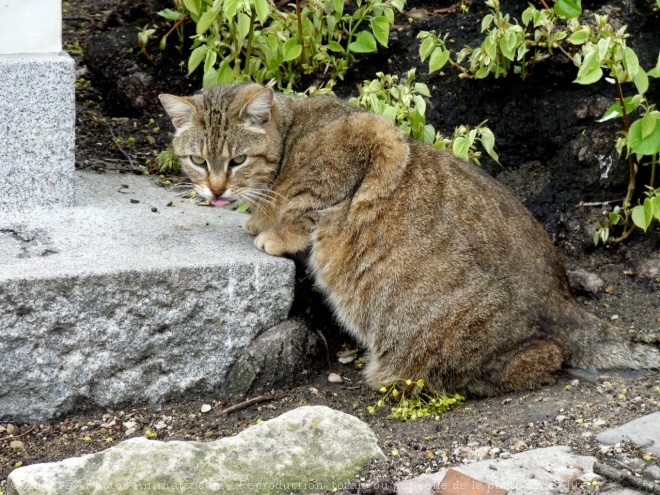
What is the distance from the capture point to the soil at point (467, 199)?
12.9ft

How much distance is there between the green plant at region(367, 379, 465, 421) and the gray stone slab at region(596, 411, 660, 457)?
2.71 ft

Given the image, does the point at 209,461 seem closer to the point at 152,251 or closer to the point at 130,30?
the point at 152,251

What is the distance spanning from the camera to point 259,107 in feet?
14.9

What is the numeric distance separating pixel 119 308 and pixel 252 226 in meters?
0.93

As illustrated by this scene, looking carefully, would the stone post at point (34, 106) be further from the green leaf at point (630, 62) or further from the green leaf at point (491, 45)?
the green leaf at point (630, 62)

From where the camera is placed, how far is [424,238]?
4.42m

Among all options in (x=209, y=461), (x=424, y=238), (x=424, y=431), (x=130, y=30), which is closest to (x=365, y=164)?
(x=424, y=238)

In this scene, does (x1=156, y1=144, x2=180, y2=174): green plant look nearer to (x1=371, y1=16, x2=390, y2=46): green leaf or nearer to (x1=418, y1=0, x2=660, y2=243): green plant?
(x1=371, y1=16, x2=390, y2=46): green leaf

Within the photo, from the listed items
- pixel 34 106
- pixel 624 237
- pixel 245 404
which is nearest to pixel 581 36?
pixel 624 237

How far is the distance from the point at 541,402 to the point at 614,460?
0.78 meters

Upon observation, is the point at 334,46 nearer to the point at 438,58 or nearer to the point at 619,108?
the point at 438,58

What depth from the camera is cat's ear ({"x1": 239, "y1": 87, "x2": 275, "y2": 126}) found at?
4500 millimetres

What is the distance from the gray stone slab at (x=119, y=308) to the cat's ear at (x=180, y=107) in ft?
1.87

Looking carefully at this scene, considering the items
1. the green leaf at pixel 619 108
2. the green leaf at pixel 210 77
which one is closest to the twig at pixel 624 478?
the green leaf at pixel 619 108
